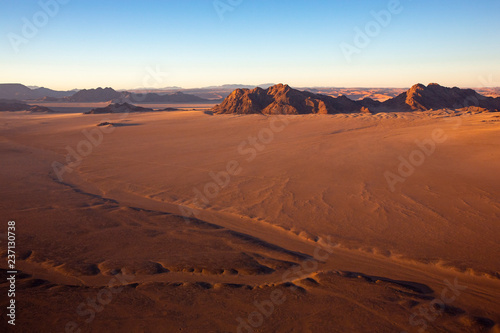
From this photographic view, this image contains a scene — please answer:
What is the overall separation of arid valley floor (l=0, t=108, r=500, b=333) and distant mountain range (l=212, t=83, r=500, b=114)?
1756 cm

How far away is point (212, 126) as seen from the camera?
947 inches

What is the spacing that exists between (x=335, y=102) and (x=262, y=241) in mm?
29076

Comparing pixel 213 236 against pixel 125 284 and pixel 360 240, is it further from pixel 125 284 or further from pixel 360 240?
pixel 360 240

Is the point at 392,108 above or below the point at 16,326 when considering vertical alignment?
above

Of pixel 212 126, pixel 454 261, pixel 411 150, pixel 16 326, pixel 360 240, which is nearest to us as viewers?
pixel 16 326

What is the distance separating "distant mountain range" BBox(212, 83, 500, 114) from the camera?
102 feet

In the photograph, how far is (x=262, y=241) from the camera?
20.6 feet

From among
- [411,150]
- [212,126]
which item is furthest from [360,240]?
[212,126]

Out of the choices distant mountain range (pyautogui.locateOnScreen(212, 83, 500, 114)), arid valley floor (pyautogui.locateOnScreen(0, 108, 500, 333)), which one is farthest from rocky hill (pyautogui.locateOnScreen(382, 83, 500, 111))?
arid valley floor (pyautogui.locateOnScreen(0, 108, 500, 333))

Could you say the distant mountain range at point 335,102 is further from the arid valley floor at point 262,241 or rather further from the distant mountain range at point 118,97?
the distant mountain range at point 118,97

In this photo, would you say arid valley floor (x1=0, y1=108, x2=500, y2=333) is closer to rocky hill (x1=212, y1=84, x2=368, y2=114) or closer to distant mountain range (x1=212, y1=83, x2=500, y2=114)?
rocky hill (x1=212, y1=84, x2=368, y2=114)

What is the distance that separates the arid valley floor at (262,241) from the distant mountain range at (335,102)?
17.6 meters

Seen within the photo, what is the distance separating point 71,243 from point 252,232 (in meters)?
3.68

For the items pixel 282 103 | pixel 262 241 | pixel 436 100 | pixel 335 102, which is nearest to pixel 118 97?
pixel 282 103
